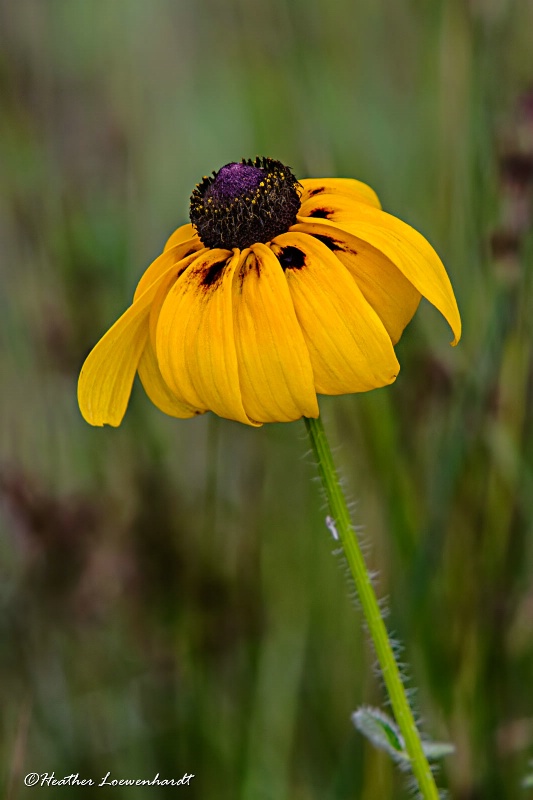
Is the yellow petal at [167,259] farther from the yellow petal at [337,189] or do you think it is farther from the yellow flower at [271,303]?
the yellow petal at [337,189]

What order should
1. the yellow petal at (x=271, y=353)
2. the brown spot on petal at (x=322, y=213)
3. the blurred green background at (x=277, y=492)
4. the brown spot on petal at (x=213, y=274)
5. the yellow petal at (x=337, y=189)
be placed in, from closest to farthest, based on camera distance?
the yellow petal at (x=271, y=353) < the brown spot on petal at (x=213, y=274) < the brown spot on petal at (x=322, y=213) < the yellow petal at (x=337, y=189) < the blurred green background at (x=277, y=492)

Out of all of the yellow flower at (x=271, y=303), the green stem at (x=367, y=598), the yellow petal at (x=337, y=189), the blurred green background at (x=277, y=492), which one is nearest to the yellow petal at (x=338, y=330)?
the yellow flower at (x=271, y=303)

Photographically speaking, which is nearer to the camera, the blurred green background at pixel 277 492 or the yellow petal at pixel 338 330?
the yellow petal at pixel 338 330

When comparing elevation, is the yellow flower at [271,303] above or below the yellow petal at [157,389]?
above

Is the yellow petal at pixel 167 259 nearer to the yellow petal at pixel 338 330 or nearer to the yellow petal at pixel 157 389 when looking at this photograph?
the yellow petal at pixel 157 389

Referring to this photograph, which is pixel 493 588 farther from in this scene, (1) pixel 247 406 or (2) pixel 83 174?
(2) pixel 83 174

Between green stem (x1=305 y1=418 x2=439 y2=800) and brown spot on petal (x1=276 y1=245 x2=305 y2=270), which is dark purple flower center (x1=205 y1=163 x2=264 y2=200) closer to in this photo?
brown spot on petal (x1=276 y1=245 x2=305 y2=270)

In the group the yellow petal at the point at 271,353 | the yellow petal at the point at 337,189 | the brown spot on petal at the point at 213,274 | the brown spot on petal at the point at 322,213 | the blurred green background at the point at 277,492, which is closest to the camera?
the yellow petal at the point at 271,353
